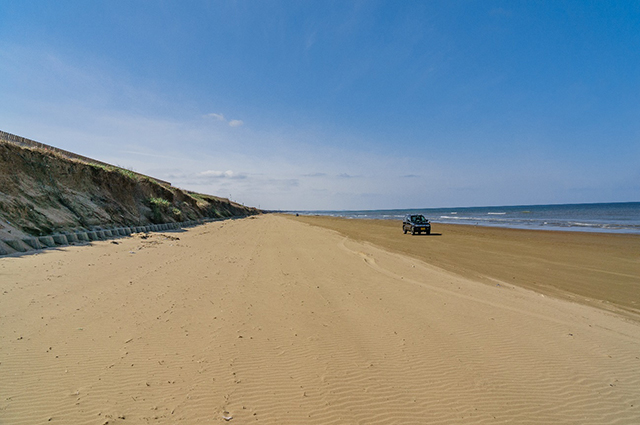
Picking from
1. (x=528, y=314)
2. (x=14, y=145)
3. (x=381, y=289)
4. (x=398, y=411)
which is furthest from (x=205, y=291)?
(x=14, y=145)

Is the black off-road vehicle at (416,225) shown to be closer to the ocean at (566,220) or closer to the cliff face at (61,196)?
the ocean at (566,220)

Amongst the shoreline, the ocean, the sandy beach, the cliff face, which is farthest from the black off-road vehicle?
the cliff face

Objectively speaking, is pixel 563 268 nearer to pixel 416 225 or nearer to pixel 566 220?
pixel 416 225

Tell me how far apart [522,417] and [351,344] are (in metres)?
2.37

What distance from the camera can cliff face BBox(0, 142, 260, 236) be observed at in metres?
13.6

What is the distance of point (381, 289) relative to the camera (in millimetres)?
8305

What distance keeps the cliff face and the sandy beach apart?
5999 millimetres

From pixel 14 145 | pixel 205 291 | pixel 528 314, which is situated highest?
pixel 14 145

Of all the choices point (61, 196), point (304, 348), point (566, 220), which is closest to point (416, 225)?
point (304, 348)

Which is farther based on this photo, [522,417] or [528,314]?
[528,314]

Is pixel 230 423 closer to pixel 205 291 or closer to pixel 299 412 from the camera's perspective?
pixel 299 412

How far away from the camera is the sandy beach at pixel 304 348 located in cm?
325

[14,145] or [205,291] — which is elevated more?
[14,145]

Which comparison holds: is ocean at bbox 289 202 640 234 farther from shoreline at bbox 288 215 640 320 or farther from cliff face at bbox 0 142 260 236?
cliff face at bbox 0 142 260 236
